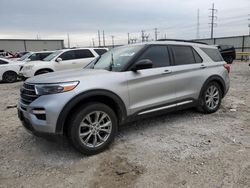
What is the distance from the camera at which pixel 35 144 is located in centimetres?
444

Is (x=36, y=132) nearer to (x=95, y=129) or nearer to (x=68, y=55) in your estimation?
(x=95, y=129)

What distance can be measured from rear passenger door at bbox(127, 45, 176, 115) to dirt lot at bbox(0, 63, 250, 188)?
0.55 metres

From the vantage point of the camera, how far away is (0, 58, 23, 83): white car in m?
13.7

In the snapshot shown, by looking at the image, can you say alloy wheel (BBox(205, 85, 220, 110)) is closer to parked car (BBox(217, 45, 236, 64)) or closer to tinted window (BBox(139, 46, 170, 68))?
tinted window (BBox(139, 46, 170, 68))

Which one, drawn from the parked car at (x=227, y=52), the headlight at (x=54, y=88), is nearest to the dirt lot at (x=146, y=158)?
the headlight at (x=54, y=88)

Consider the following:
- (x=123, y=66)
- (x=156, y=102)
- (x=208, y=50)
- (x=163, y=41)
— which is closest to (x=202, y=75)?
(x=208, y=50)

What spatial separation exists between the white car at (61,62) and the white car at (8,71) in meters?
2.73

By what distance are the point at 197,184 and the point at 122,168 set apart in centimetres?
100

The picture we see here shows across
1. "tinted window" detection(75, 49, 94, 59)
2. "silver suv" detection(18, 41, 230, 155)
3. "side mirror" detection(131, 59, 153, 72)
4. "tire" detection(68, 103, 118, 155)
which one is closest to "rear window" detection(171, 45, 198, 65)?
"silver suv" detection(18, 41, 230, 155)

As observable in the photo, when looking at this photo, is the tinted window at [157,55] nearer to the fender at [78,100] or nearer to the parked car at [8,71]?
the fender at [78,100]

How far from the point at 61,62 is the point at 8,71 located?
4.27m

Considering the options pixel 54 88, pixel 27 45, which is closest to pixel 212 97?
pixel 54 88

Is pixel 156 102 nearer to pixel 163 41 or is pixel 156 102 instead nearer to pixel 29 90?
pixel 163 41

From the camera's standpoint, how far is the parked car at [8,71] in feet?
45.0
